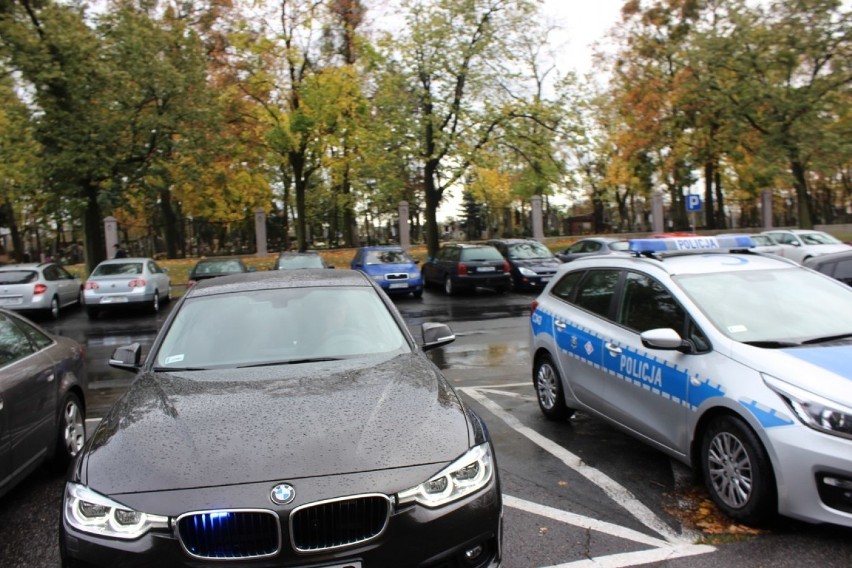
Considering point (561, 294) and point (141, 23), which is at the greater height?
point (141, 23)

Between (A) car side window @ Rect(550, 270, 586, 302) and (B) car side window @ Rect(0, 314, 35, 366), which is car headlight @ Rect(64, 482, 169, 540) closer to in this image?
(B) car side window @ Rect(0, 314, 35, 366)

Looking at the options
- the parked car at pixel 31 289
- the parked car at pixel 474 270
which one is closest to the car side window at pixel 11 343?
the parked car at pixel 31 289

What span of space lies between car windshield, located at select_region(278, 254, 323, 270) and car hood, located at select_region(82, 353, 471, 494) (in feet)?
56.7

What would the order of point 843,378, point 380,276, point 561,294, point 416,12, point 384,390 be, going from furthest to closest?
point 416,12 → point 380,276 → point 561,294 → point 843,378 → point 384,390

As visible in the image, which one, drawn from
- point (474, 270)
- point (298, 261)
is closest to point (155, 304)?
point (298, 261)

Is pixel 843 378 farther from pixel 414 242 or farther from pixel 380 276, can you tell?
pixel 414 242

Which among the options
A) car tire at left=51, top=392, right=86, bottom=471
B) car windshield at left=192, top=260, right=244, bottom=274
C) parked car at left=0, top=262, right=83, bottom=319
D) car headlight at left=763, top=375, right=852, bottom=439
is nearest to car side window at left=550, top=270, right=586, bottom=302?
car headlight at left=763, top=375, right=852, bottom=439

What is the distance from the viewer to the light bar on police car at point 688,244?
18.5 ft

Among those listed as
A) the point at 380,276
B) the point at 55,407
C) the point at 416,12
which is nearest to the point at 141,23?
the point at 416,12

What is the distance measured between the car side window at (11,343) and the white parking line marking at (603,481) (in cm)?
419

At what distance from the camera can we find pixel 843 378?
379 centimetres

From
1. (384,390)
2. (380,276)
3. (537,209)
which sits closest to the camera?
(384,390)

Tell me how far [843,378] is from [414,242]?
37080 mm

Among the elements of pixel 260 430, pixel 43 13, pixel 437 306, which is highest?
pixel 43 13
